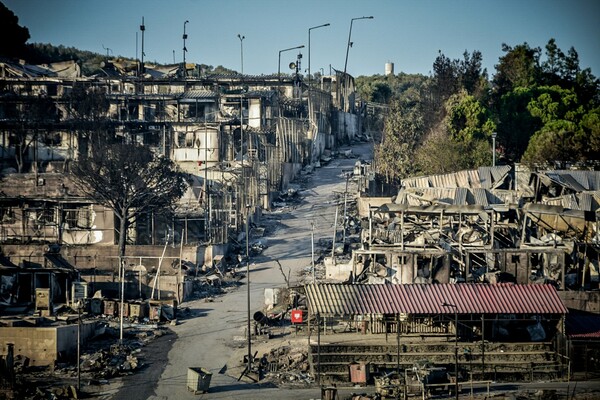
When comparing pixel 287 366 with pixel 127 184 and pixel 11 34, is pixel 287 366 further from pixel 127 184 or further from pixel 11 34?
pixel 11 34

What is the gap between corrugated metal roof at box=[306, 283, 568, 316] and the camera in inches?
1287

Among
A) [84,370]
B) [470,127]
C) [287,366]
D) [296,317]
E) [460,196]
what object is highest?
[470,127]

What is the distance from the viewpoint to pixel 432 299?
33.3 meters

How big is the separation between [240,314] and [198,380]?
983cm

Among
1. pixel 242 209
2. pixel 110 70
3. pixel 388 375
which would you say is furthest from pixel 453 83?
pixel 388 375

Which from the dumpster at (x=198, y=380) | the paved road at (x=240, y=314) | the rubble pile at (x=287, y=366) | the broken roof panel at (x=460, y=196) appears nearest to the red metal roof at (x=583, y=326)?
the rubble pile at (x=287, y=366)

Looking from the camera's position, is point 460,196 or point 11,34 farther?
point 11,34

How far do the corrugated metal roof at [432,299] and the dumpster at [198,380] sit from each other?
4.68m

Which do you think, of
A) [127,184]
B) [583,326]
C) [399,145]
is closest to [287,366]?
[583,326]

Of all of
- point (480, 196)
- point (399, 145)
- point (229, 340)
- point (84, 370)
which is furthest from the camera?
point (399, 145)

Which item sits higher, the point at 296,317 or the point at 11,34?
the point at 11,34

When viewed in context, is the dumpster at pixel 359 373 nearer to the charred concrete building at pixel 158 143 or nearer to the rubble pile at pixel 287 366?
the rubble pile at pixel 287 366

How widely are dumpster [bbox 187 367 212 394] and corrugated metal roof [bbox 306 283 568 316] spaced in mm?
4680

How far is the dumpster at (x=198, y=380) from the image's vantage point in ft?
98.7
